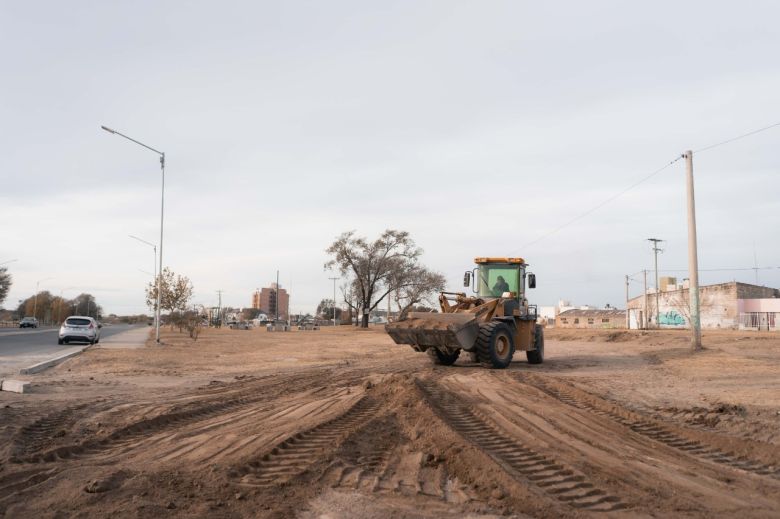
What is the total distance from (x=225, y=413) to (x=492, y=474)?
4.87 m

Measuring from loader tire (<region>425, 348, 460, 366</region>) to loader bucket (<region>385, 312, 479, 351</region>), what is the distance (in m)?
1.45

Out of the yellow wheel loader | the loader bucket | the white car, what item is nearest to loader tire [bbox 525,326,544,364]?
the yellow wheel loader

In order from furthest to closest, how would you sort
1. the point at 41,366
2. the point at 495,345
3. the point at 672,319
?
the point at 672,319, the point at 41,366, the point at 495,345

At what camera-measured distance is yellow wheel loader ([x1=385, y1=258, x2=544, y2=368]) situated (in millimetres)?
15750

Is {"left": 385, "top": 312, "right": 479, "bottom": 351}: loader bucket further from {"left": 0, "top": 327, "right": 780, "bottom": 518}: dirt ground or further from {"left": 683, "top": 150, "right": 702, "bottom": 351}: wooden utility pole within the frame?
{"left": 683, "top": 150, "right": 702, "bottom": 351}: wooden utility pole

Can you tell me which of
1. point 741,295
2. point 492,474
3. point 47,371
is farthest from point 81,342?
point 741,295

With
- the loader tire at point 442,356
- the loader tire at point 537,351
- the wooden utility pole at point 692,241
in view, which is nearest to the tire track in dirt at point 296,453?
the loader tire at point 442,356

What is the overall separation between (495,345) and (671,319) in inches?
2370

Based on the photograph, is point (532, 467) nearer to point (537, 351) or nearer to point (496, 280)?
point (496, 280)

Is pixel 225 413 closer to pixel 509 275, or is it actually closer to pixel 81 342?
pixel 509 275

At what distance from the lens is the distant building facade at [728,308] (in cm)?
5578

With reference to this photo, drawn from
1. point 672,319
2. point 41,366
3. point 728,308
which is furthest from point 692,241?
point 672,319

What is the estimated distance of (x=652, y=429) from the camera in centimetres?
837

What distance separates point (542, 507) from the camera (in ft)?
15.9
